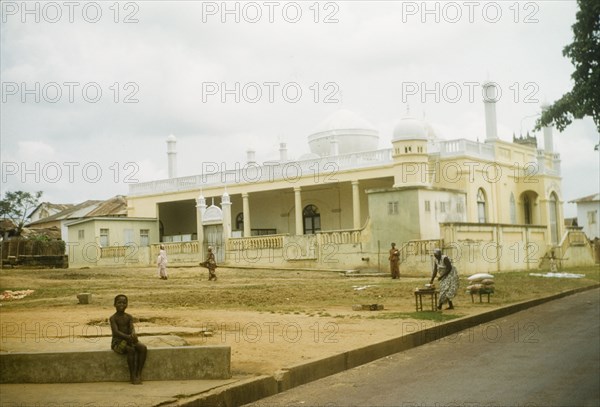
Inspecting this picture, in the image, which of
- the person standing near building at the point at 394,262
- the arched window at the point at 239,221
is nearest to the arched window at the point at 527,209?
the person standing near building at the point at 394,262

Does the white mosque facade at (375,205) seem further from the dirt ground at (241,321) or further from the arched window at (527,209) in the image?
the dirt ground at (241,321)

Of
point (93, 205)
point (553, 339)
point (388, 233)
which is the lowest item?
point (553, 339)

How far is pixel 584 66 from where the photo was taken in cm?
1714

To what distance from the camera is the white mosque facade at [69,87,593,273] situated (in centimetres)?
2884

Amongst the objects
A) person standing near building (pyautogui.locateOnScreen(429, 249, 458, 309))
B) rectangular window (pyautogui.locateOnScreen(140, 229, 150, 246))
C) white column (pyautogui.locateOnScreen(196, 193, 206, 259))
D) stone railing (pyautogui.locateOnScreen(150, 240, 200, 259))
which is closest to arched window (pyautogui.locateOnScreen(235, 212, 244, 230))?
rectangular window (pyautogui.locateOnScreen(140, 229, 150, 246))

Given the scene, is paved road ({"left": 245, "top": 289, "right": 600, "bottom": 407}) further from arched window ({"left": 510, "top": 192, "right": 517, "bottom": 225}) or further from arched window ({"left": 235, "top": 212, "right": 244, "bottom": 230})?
arched window ({"left": 235, "top": 212, "right": 244, "bottom": 230})

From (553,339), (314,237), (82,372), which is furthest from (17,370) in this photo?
(314,237)

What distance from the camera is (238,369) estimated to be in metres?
8.20

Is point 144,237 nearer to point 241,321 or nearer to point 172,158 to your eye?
point 172,158

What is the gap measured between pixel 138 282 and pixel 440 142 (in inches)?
687

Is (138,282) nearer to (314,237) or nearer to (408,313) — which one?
(314,237)

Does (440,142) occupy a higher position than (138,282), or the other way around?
(440,142)

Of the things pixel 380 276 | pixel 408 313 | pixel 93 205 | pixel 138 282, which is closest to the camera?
pixel 408 313

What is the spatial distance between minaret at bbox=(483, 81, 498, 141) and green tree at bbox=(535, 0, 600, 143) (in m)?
19.6
